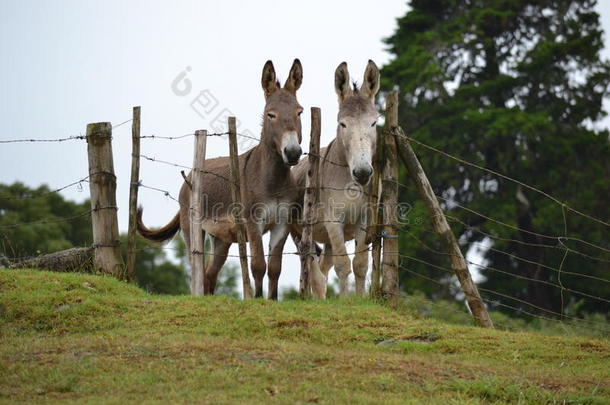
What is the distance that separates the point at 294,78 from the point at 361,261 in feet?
8.86

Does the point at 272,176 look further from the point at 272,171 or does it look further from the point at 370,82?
the point at 370,82

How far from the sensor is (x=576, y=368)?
798cm

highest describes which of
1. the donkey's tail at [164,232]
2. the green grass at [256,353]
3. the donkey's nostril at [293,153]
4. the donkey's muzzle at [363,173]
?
the donkey's nostril at [293,153]

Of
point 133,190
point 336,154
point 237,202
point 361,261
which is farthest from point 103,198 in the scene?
point 361,261

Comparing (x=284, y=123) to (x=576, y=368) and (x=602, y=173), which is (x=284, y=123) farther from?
(x=602, y=173)

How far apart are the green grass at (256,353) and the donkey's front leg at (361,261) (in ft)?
2.79

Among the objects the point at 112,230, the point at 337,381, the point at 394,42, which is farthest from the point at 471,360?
the point at 394,42

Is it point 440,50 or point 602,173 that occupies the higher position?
point 440,50

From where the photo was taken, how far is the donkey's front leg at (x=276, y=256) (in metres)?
11.0

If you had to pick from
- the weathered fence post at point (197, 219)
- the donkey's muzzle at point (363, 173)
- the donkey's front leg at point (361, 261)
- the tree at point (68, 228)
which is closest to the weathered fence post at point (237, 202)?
the weathered fence post at point (197, 219)

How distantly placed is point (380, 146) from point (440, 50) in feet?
61.1

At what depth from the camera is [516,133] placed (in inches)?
1033

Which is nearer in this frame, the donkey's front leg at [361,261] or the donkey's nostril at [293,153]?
the donkey's nostril at [293,153]

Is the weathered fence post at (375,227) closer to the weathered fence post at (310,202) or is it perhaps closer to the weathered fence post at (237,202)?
the weathered fence post at (310,202)
